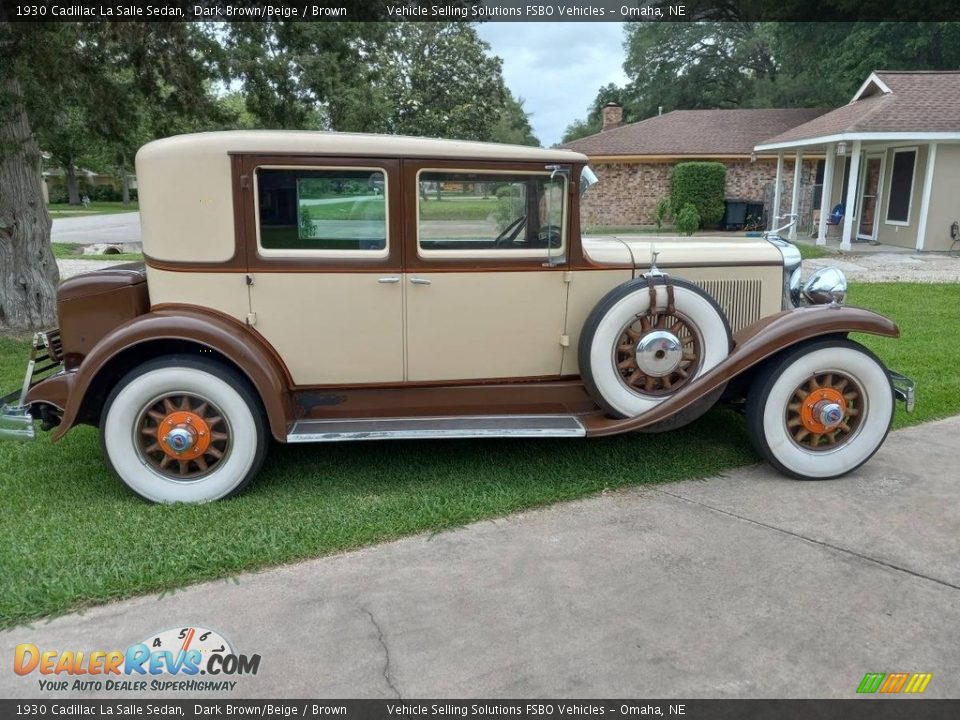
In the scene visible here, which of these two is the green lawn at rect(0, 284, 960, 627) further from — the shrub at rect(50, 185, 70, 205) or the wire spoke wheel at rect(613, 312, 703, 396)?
the shrub at rect(50, 185, 70, 205)

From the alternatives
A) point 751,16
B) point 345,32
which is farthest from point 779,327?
point 751,16

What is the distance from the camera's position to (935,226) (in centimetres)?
1566

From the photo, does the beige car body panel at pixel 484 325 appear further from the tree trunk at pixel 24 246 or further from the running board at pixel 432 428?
the tree trunk at pixel 24 246

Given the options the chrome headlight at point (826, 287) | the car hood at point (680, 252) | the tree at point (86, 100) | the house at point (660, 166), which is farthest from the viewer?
the house at point (660, 166)

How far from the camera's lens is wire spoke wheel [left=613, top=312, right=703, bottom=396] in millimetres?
3994

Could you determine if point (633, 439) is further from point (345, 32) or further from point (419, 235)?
point (345, 32)

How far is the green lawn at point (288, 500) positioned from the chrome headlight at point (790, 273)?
927 millimetres

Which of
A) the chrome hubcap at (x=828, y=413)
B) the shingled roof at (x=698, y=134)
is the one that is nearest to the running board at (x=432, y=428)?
the chrome hubcap at (x=828, y=413)

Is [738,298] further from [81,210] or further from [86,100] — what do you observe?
[81,210]

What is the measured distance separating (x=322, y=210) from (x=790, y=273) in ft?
9.14

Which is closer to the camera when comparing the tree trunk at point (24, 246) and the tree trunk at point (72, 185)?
the tree trunk at point (24, 246)

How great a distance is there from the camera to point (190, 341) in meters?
3.75

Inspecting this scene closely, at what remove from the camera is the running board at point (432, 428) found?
3.85 meters

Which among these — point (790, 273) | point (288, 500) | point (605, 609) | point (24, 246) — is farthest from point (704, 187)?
point (605, 609)
